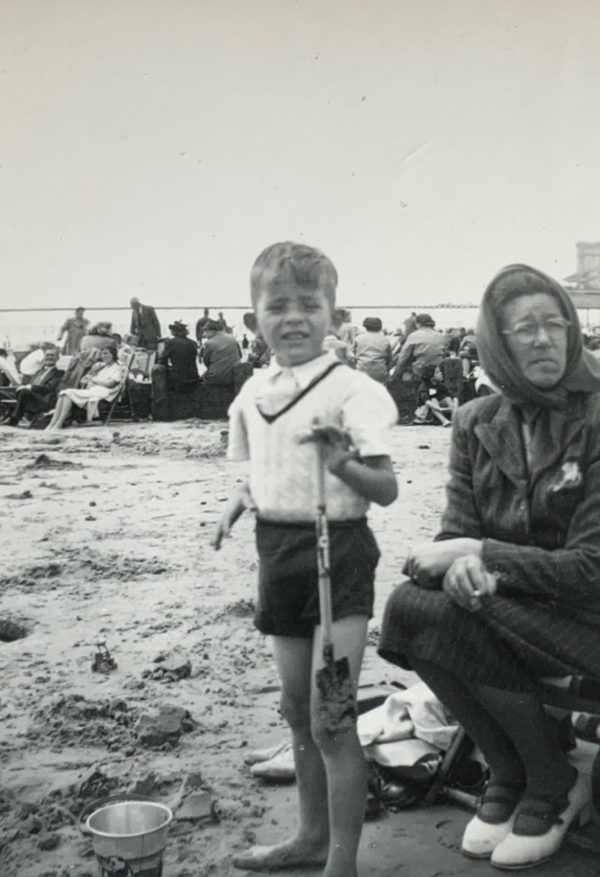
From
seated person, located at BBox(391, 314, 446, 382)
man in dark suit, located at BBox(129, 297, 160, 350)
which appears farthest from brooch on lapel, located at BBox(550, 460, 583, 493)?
man in dark suit, located at BBox(129, 297, 160, 350)

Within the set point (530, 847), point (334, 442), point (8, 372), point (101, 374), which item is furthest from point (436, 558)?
point (8, 372)

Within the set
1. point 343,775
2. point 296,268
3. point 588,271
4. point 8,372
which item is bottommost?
point 343,775

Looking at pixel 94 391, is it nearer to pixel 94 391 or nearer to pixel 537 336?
pixel 94 391

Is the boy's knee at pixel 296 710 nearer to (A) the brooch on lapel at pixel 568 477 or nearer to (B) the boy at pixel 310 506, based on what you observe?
(B) the boy at pixel 310 506

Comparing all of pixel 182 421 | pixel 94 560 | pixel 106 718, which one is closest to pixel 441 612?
pixel 106 718

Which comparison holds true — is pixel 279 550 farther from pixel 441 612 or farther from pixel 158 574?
pixel 158 574

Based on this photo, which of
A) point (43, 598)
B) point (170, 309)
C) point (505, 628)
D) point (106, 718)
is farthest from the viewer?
point (170, 309)

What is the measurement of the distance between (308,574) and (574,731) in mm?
929

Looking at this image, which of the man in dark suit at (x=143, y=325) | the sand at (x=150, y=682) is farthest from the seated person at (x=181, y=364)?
the sand at (x=150, y=682)

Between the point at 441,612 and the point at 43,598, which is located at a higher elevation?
the point at 441,612

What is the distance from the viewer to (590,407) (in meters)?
2.54

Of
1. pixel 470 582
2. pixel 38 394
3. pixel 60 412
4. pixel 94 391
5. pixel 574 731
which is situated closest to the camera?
pixel 470 582

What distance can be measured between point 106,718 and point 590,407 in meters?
1.98

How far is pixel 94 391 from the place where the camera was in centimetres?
1377
